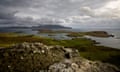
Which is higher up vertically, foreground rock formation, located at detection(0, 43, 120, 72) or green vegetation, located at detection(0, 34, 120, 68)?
foreground rock formation, located at detection(0, 43, 120, 72)

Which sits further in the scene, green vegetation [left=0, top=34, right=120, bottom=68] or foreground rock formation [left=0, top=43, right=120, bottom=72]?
green vegetation [left=0, top=34, right=120, bottom=68]

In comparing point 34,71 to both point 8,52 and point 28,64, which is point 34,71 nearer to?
point 28,64

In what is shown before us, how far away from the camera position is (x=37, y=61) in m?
20.4

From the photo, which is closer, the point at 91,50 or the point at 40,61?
the point at 40,61

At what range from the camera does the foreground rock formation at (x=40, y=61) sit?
19.6 m

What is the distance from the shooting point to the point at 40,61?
20.5m

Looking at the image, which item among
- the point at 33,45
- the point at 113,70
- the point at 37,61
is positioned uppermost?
the point at 33,45

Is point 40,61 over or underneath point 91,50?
over

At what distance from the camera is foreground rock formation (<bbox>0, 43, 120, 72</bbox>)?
1964cm

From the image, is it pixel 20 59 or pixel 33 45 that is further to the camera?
pixel 33 45

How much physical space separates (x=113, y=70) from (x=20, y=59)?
12562mm

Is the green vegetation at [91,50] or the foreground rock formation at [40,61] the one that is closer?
the foreground rock formation at [40,61]

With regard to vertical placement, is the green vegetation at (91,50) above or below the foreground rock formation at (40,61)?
below

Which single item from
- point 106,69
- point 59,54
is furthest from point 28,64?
point 106,69
